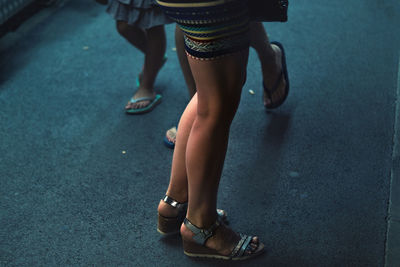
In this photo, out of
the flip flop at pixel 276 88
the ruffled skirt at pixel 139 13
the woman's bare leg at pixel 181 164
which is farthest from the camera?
the flip flop at pixel 276 88

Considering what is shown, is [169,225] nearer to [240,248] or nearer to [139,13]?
[240,248]

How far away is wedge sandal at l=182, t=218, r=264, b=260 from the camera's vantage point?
125cm

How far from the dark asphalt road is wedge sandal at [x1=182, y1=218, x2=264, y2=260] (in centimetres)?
3

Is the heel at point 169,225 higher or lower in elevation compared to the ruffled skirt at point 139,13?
lower

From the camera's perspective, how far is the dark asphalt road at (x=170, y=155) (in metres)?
1.36

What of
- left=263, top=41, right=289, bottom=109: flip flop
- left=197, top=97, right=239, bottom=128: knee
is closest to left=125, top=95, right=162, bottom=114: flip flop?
left=263, top=41, right=289, bottom=109: flip flop

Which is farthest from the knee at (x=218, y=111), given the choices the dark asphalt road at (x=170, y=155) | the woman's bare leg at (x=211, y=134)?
the dark asphalt road at (x=170, y=155)

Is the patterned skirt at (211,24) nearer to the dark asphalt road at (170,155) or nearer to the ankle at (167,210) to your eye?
the ankle at (167,210)

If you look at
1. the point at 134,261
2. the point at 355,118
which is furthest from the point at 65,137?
the point at 355,118

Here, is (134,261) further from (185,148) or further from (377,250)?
(377,250)

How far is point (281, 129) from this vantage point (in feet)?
6.03

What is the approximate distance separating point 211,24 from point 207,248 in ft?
2.15

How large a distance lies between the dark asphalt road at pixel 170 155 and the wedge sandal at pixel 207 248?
29 millimetres

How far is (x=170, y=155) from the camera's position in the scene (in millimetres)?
1747
